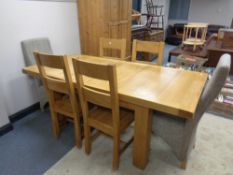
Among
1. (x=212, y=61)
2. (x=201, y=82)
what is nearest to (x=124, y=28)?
(x=212, y=61)

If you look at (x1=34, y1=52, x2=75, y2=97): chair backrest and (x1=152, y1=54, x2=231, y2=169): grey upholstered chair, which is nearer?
(x1=152, y1=54, x2=231, y2=169): grey upholstered chair

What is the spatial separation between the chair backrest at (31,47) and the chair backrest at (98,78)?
120 centimetres

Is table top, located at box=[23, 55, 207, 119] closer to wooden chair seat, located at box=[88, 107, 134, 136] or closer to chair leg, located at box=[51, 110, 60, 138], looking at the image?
wooden chair seat, located at box=[88, 107, 134, 136]

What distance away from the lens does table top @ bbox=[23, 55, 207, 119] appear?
114cm

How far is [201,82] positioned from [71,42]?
218 centimetres

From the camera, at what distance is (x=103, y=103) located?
137 centimetres

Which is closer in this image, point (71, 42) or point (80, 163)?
point (80, 163)

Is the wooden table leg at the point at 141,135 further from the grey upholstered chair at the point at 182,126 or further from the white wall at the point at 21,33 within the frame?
the white wall at the point at 21,33

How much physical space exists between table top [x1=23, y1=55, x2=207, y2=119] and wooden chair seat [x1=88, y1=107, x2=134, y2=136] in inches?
11.8

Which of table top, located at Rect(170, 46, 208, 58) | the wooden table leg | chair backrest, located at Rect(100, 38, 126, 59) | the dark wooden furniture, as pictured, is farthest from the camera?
table top, located at Rect(170, 46, 208, 58)

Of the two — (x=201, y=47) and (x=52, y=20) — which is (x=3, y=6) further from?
(x=201, y=47)

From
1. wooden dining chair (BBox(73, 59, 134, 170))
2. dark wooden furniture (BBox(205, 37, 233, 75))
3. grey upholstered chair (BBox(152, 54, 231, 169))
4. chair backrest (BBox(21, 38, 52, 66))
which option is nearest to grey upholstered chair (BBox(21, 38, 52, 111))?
chair backrest (BBox(21, 38, 52, 66))

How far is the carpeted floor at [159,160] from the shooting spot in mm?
1570

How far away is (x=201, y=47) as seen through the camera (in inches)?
157
